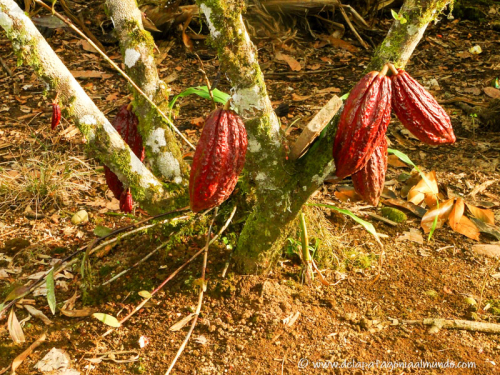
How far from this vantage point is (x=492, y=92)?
3416mm

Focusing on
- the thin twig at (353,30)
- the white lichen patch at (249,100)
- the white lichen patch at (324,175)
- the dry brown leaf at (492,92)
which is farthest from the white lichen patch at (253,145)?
the thin twig at (353,30)

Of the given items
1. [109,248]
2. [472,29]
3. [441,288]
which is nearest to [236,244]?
[109,248]

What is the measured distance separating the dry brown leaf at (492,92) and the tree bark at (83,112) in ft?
7.98

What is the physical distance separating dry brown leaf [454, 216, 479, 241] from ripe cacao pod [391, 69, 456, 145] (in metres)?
1.05

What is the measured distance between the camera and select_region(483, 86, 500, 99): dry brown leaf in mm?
3379

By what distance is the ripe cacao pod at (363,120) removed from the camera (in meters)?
1.20

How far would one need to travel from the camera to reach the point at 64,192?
2.56 metres

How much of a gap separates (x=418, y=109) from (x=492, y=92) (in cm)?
254

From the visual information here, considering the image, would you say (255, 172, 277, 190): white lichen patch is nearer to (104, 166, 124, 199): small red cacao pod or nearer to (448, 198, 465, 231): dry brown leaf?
(104, 166, 124, 199): small red cacao pod

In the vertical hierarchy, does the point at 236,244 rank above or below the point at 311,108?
above

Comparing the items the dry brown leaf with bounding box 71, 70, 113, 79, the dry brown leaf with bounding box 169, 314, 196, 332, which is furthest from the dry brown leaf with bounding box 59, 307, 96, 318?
the dry brown leaf with bounding box 71, 70, 113, 79

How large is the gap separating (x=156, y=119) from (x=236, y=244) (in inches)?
20.5

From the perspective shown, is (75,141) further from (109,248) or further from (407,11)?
(407,11)

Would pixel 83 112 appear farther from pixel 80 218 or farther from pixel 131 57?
pixel 80 218
